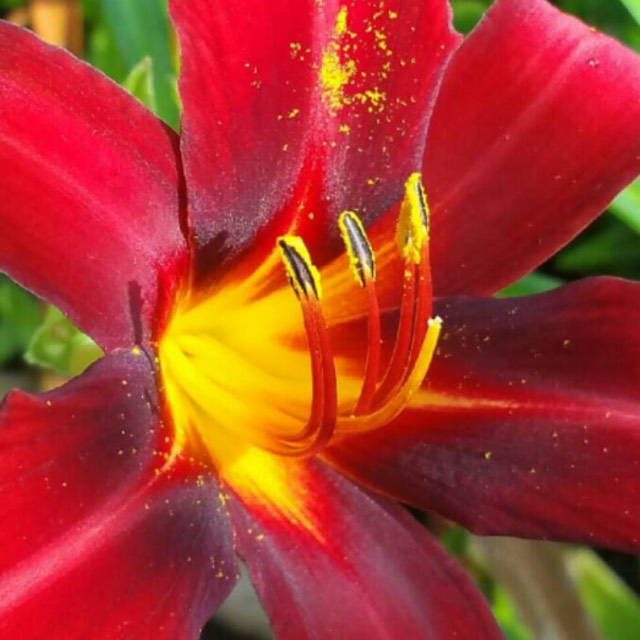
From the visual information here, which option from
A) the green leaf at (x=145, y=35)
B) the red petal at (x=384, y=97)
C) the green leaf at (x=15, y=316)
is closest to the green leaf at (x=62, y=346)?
the red petal at (x=384, y=97)

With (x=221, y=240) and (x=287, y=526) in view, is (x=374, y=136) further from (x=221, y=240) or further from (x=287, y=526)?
(x=287, y=526)

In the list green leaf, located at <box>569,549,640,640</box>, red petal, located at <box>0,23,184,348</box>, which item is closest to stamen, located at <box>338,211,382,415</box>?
red petal, located at <box>0,23,184,348</box>

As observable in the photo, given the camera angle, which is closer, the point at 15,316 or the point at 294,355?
the point at 294,355

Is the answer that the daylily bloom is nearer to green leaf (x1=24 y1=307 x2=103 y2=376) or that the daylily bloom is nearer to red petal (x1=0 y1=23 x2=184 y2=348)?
red petal (x1=0 y1=23 x2=184 y2=348)

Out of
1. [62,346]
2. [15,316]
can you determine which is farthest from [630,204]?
[15,316]

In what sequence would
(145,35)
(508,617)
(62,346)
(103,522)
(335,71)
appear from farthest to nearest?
1. (508,617)
2. (145,35)
3. (62,346)
4. (335,71)
5. (103,522)

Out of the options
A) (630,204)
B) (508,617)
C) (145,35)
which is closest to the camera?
(630,204)

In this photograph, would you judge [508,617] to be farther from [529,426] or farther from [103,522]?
[103,522]

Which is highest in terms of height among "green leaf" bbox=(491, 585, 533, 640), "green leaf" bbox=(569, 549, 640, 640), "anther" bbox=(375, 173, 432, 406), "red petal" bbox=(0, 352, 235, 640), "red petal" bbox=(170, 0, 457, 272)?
"red petal" bbox=(170, 0, 457, 272)
